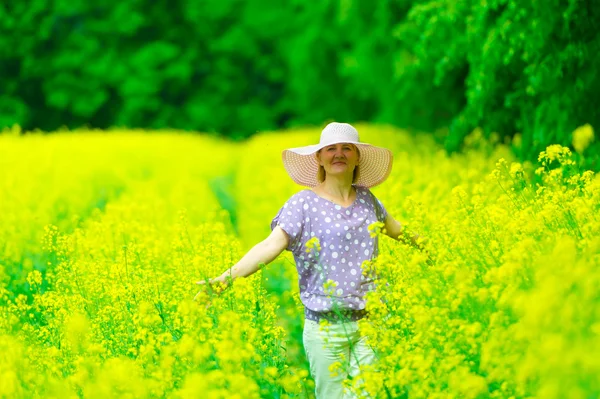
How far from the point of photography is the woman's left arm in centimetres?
617

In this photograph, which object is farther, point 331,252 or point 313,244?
point 331,252

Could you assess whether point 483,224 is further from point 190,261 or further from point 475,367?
point 190,261

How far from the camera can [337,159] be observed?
594 cm

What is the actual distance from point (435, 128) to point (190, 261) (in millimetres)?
15791

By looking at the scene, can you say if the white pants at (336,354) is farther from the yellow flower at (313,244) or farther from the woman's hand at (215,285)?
the woman's hand at (215,285)

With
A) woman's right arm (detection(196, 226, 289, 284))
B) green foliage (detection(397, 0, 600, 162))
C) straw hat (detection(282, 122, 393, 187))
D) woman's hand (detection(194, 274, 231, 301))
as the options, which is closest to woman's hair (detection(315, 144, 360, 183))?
straw hat (detection(282, 122, 393, 187))

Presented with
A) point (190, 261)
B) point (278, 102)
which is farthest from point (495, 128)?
point (278, 102)

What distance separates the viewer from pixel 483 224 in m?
6.26

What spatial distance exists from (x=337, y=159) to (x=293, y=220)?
1.54ft

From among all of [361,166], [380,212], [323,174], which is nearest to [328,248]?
[380,212]

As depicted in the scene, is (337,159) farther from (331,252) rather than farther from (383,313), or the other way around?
(383,313)

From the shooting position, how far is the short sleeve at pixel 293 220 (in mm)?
5730

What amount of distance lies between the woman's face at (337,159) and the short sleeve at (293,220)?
28cm

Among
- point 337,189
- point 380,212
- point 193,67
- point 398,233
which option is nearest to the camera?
point 337,189
